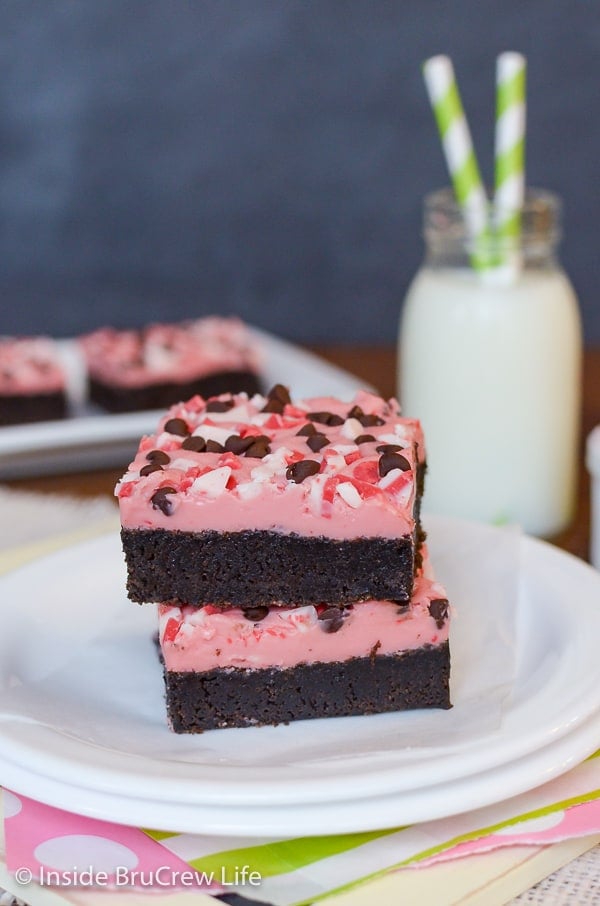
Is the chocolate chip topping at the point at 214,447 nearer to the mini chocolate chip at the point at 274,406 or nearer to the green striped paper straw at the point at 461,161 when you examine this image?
the mini chocolate chip at the point at 274,406

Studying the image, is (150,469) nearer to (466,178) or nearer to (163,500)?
(163,500)

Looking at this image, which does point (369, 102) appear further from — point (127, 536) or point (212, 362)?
point (127, 536)

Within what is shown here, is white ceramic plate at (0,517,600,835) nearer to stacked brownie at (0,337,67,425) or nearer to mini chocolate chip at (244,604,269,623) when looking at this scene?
mini chocolate chip at (244,604,269,623)

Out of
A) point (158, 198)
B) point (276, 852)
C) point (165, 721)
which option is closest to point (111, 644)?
point (165, 721)

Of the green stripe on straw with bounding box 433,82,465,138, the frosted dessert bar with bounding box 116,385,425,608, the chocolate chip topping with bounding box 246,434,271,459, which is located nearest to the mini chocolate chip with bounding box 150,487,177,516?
the frosted dessert bar with bounding box 116,385,425,608

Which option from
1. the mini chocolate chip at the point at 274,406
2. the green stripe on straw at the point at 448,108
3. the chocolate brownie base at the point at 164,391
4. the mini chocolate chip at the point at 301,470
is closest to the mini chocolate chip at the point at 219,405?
the mini chocolate chip at the point at 274,406

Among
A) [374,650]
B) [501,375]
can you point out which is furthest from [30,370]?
[374,650]
